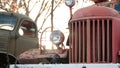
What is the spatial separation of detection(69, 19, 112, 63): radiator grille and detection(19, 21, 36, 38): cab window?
3.98 meters

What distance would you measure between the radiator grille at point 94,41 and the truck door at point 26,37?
3831 millimetres

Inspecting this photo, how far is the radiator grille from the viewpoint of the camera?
5660 mm

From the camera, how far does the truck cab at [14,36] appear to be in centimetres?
913

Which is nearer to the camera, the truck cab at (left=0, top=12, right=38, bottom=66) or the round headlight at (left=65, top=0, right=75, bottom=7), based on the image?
the round headlight at (left=65, top=0, right=75, bottom=7)

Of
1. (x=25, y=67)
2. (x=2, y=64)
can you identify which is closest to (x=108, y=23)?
(x=25, y=67)

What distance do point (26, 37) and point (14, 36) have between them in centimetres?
52

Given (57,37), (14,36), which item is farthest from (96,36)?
(14,36)

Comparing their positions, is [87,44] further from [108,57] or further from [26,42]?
[26,42]

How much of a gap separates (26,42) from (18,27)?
1.49ft

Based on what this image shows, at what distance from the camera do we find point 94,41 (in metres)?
5.69

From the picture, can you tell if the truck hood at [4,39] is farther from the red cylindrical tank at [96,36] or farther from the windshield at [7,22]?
the red cylindrical tank at [96,36]

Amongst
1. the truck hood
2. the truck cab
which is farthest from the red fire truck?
the truck hood

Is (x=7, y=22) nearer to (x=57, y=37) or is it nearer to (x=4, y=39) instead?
(x=4, y=39)

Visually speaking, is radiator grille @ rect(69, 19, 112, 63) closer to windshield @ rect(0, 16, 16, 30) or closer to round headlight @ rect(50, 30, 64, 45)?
round headlight @ rect(50, 30, 64, 45)
